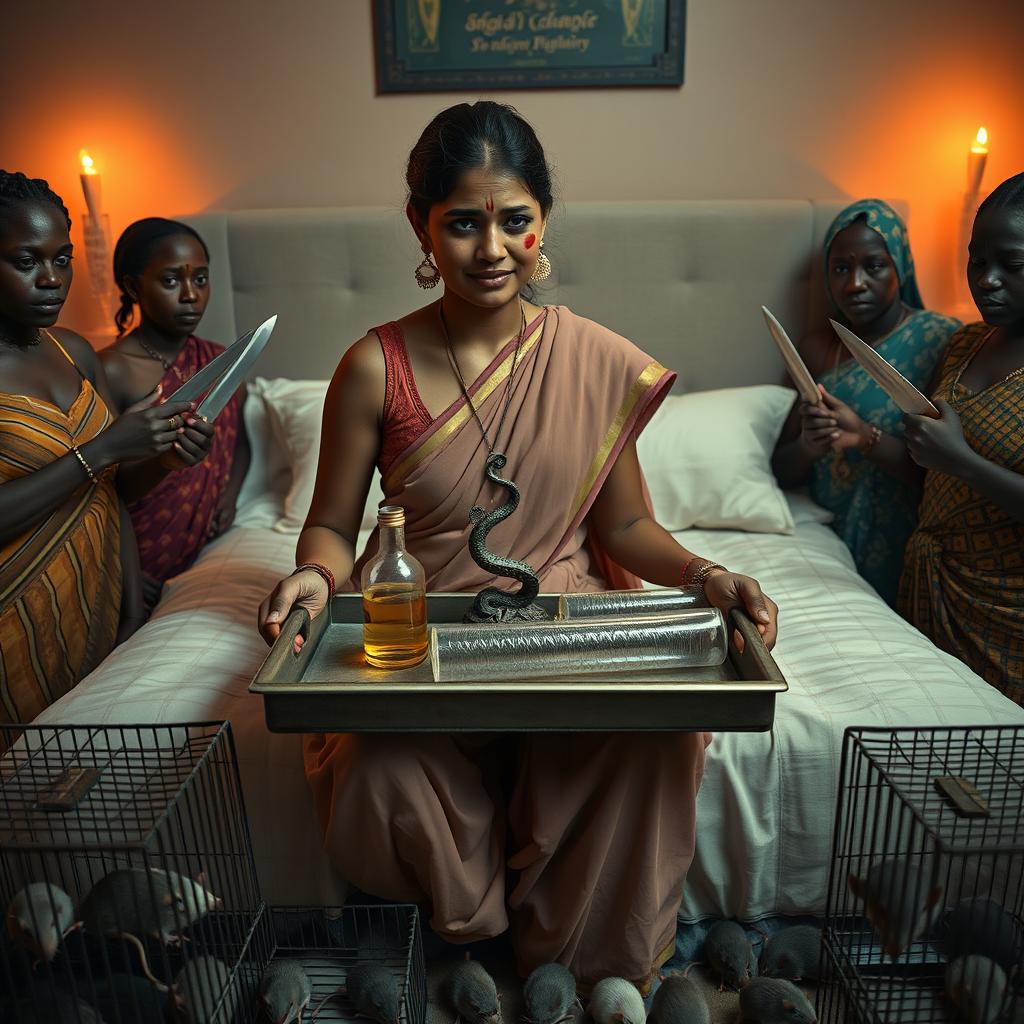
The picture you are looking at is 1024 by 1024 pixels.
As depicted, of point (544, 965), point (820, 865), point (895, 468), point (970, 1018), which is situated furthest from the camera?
point (895, 468)

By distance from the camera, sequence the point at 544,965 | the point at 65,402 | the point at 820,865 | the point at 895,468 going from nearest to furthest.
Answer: the point at 544,965, the point at 820,865, the point at 65,402, the point at 895,468

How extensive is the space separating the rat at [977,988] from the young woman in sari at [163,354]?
6.71ft

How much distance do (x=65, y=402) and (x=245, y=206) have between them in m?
1.41

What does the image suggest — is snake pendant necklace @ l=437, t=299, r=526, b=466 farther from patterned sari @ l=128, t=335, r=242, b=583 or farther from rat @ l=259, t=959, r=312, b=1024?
patterned sari @ l=128, t=335, r=242, b=583

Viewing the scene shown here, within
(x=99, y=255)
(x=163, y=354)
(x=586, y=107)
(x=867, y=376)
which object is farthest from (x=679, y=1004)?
(x=99, y=255)

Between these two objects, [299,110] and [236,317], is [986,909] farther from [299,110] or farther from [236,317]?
[299,110]

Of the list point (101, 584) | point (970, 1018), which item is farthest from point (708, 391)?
point (970, 1018)

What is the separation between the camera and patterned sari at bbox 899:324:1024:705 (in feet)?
6.88

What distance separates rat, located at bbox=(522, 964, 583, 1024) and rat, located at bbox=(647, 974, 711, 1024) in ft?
0.44

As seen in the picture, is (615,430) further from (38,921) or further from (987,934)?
(38,921)

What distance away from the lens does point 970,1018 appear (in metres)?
1.34

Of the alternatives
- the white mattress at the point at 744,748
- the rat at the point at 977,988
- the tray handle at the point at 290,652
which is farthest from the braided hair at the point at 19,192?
the rat at the point at 977,988

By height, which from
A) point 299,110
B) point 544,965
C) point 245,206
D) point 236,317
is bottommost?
point 544,965

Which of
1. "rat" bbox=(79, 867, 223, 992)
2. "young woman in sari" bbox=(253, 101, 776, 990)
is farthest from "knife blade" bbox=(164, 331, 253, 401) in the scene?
"rat" bbox=(79, 867, 223, 992)
